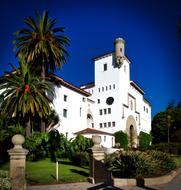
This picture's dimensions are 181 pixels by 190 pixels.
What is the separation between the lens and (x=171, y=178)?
15477mm

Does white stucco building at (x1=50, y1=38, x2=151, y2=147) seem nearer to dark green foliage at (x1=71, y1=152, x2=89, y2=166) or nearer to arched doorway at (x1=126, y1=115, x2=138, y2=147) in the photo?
arched doorway at (x1=126, y1=115, x2=138, y2=147)

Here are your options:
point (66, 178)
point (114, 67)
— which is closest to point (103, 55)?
point (114, 67)

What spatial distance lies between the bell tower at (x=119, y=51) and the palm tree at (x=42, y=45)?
1024 inches

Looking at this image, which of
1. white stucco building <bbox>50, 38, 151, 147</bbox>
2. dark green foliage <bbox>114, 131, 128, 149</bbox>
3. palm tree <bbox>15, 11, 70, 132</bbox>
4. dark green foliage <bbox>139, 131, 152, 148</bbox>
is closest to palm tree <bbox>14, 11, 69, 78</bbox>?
palm tree <bbox>15, 11, 70, 132</bbox>

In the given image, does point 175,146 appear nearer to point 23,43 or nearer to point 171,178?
point 23,43

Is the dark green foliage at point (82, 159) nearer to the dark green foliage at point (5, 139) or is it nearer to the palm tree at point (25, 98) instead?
the dark green foliage at point (5, 139)

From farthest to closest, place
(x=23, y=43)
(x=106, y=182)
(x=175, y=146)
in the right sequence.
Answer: (x=175, y=146), (x=23, y=43), (x=106, y=182)

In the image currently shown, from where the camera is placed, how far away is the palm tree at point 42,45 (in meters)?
37.7

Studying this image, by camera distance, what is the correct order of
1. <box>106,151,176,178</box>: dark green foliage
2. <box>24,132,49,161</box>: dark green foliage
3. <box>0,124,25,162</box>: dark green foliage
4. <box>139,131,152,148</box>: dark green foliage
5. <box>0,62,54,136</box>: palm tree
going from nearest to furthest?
<box>106,151,176,178</box>: dark green foliage < <box>24,132,49,161</box>: dark green foliage < <box>0,124,25,162</box>: dark green foliage < <box>0,62,54,136</box>: palm tree < <box>139,131,152,148</box>: dark green foliage

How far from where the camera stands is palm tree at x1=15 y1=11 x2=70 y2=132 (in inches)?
1484

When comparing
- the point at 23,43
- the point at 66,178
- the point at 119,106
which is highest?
the point at 23,43

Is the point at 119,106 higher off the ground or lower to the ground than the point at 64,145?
higher

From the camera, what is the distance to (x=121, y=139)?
60.1 meters

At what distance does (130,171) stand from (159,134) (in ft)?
224
